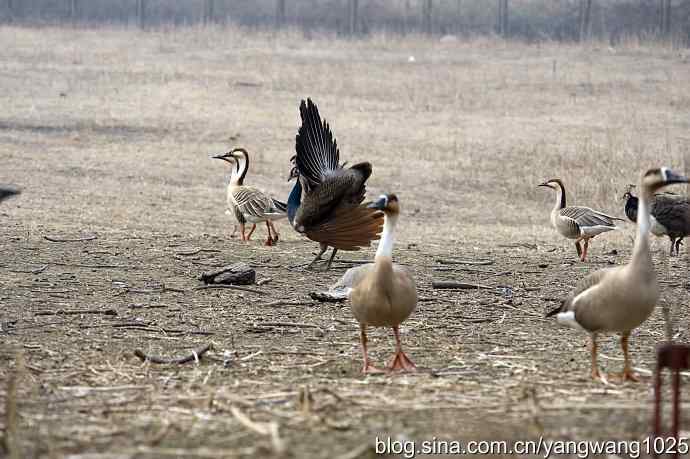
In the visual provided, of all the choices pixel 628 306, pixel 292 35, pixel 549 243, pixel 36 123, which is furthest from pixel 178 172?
pixel 292 35

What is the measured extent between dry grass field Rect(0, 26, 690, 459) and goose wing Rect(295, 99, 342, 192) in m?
0.95

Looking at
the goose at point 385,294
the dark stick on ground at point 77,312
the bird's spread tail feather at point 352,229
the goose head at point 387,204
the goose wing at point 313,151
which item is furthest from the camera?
the goose wing at point 313,151

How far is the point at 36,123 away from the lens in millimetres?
22188

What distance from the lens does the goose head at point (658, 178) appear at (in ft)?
20.2

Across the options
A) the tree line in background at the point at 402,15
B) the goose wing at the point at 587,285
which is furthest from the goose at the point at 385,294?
the tree line in background at the point at 402,15

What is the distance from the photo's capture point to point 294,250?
40.4 feet

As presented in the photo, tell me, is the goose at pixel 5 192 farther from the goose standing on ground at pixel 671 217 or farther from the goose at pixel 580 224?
the goose standing on ground at pixel 671 217

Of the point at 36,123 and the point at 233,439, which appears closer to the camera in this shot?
the point at 233,439

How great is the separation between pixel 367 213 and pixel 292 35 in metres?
27.4

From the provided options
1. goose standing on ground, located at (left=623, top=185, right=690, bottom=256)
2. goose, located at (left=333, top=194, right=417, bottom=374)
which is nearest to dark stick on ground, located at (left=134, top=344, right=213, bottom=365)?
goose, located at (left=333, top=194, right=417, bottom=374)

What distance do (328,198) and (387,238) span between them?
14.0ft

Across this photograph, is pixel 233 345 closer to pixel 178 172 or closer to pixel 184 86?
pixel 178 172

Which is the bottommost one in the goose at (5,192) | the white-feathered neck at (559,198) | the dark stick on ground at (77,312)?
the dark stick on ground at (77,312)

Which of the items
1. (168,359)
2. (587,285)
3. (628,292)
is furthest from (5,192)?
(628,292)
